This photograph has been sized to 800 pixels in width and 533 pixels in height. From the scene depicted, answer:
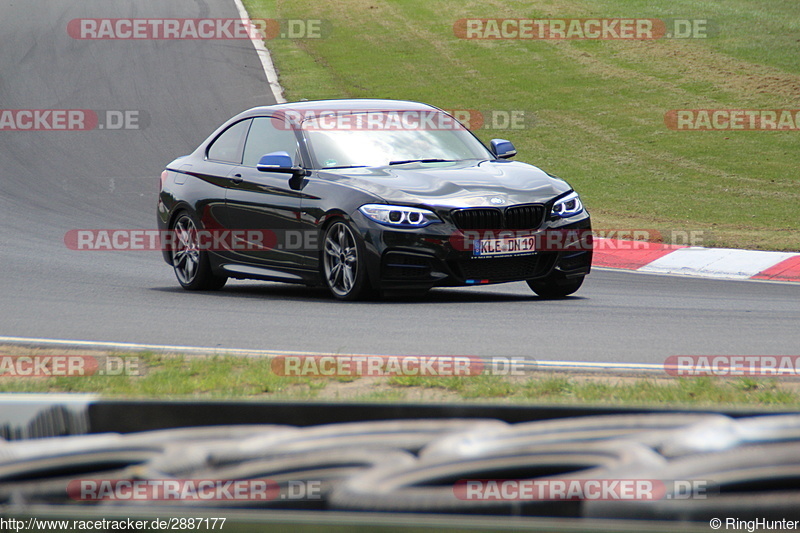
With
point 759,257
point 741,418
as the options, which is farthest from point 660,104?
point 741,418

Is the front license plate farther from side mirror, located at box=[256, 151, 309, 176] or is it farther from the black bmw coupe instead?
side mirror, located at box=[256, 151, 309, 176]

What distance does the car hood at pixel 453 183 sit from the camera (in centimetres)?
884

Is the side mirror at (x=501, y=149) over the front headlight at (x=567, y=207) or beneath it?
over

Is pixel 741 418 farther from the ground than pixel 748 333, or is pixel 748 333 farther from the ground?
pixel 741 418

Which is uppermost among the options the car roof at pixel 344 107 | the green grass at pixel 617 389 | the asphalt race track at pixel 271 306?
the car roof at pixel 344 107

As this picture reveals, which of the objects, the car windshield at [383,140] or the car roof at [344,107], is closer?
the car windshield at [383,140]

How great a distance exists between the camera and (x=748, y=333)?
7.62 metres

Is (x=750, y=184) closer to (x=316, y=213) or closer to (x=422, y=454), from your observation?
(x=316, y=213)

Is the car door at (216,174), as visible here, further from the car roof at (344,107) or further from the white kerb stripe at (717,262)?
the white kerb stripe at (717,262)

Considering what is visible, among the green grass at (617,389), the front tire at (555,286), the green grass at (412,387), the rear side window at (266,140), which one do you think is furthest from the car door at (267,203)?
the green grass at (617,389)

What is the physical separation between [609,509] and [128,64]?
94.3 feet

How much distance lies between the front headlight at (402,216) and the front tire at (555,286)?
1.15 metres

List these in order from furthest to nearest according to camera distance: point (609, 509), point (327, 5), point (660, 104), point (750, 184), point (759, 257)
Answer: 1. point (327, 5)
2. point (660, 104)
3. point (750, 184)
4. point (759, 257)
5. point (609, 509)

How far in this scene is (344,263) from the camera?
30.1ft
